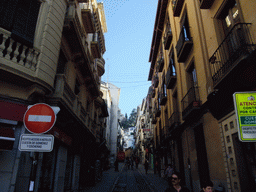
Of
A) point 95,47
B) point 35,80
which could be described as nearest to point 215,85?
point 35,80

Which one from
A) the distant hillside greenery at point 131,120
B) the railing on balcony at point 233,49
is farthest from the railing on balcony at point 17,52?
the distant hillside greenery at point 131,120

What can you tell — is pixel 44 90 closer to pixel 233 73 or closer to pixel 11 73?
pixel 11 73

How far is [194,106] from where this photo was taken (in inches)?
370

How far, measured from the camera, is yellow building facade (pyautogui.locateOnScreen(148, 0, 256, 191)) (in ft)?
19.1

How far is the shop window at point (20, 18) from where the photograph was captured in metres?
6.48

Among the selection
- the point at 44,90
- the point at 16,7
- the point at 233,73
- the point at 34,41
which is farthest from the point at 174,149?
the point at 16,7

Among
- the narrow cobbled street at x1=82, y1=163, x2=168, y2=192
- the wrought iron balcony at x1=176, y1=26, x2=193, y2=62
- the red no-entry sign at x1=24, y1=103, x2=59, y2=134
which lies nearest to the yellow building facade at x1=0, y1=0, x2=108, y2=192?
the red no-entry sign at x1=24, y1=103, x2=59, y2=134

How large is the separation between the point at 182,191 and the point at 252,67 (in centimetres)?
385

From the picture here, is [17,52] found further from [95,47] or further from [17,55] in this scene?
[95,47]

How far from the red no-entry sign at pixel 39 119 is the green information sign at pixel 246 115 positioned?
11.0 feet

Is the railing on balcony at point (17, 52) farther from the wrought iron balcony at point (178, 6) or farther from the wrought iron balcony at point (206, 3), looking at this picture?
the wrought iron balcony at point (178, 6)

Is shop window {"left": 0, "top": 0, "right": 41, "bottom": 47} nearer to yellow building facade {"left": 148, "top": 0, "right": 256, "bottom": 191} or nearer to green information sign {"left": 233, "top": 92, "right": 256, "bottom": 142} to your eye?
green information sign {"left": 233, "top": 92, "right": 256, "bottom": 142}

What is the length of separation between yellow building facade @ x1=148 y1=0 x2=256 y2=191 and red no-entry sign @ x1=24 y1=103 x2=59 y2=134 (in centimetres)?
521

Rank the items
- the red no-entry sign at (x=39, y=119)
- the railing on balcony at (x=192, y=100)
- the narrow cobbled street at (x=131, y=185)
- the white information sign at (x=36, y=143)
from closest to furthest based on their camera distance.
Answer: the white information sign at (x=36, y=143) → the red no-entry sign at (x=39, y=119) → the railing on balcony at (x=192, y=100) → the narrow cobbled street at (x=131, y=185)
